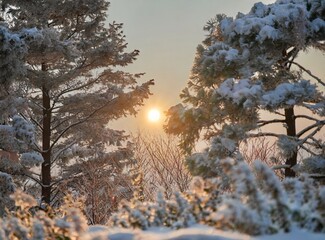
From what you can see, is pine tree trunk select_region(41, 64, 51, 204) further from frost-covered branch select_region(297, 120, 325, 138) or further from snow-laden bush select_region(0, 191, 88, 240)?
snow-laden bush select_region(0, 191, 88, 240)

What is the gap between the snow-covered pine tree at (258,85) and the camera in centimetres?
883

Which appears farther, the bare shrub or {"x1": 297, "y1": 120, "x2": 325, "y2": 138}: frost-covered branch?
the bare shrub

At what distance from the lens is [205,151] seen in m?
9.67

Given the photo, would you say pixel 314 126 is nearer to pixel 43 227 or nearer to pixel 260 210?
pixel 260 210

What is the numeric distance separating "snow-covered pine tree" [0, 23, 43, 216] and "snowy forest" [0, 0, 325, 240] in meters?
0.03

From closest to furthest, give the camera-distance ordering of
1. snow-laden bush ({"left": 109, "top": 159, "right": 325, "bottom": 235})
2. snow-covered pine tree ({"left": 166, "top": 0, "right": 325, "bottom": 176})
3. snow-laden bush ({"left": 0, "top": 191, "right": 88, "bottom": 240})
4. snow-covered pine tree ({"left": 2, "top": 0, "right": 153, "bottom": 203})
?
1. snow-laden bush ({"left": 109, "top": 159, "right": 325, "bottom": 235})
2. snow-laden bush ({"left": 0, "top": 191, "right": 88, "bottom": 240})
3. snow-covered pine tree ({"left": 166, "top": 0, "right": 325, "bottom": 176})
4. snow-covered pine tree ({"left": 2, "top": 0, "right": 153, "bottom": 203})

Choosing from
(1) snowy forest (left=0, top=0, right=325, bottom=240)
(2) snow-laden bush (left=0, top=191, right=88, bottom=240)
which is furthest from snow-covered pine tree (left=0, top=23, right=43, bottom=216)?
(2) snow-laden bush (left=0, top=191, right=88, bottom=240)

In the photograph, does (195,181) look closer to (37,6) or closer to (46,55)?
(46,55)

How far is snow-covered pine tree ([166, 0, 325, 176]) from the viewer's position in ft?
29.0

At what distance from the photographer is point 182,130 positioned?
34.3 feet

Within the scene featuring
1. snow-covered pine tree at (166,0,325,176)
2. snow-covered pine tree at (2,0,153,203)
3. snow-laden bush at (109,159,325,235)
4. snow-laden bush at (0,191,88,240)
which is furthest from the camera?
snow-covered pine tree at (2,0,153,203)

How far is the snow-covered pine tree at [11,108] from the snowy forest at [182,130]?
0.03 metres

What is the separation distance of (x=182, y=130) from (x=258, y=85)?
2.50 m

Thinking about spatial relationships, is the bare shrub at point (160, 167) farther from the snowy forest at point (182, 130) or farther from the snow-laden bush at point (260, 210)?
the snow-laden bush at point (260, 210)
